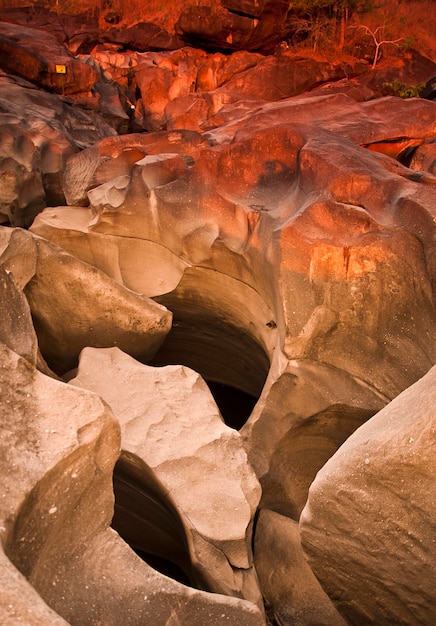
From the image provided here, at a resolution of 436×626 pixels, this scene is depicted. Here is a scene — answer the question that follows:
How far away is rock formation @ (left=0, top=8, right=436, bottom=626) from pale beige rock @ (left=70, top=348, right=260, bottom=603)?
0.5 inches

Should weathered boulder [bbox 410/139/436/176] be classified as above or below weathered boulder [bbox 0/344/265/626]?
above

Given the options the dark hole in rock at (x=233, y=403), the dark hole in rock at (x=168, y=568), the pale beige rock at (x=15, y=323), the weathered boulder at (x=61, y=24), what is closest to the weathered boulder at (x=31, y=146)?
the dark hole in rock at (x=233, y=403)

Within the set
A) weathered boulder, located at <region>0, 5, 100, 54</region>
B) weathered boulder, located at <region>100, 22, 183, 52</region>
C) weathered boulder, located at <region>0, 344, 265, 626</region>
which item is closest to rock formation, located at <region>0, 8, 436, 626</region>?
weathered boulder, located at <region>0, 344, 265, 626</region>

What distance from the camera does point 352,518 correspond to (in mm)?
2738

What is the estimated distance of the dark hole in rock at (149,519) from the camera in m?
3.70

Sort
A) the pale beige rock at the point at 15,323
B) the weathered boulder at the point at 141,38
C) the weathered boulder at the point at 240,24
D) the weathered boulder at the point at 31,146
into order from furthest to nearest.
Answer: the weathered boulder at the point at 141,38
the weathered boulder at the point at 240,24
the weathered boulder at the point at 31,146
the pale beige rock at the point at 15,323

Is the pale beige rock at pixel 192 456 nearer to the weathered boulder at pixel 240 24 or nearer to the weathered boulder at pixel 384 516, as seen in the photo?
the weathered boulder at pixel 384 516

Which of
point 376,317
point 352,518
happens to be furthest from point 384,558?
point 376,317

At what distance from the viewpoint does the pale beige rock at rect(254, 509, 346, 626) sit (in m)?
3.63

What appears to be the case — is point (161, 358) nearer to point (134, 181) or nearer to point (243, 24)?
point (134, 181)

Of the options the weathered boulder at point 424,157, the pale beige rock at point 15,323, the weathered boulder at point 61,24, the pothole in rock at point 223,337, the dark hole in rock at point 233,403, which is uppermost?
the weathered boulder at point 424,157

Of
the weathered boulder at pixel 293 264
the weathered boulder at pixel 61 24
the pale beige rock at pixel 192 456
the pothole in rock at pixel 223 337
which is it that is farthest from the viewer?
the weathered boulder at pixel 61 24

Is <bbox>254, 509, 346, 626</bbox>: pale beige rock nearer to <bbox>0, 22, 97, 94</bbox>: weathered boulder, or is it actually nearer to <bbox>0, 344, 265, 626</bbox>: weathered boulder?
<bbox>0, 344, 265, 626</bbox>: weathered boulder

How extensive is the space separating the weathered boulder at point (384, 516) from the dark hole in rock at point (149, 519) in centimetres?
98
